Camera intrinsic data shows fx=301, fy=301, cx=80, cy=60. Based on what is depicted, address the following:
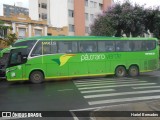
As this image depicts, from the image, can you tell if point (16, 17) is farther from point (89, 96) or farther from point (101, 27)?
point (89, 96)

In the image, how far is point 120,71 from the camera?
74.9ft

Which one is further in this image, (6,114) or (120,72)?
(120,72)

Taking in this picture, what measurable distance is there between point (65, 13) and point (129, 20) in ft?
73.9

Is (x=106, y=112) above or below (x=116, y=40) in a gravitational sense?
below

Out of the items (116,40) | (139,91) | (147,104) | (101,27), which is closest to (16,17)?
(101,27)

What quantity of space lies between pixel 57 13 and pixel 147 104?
1956 inches

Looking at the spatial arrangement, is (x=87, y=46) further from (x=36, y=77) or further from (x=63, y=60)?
(x=36, y=77)

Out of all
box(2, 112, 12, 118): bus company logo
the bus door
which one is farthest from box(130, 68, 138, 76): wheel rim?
box(2, 112, 12, 118): bus company logo

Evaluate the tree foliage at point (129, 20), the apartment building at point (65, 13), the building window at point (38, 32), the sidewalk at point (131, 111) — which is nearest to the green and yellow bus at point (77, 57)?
the sidewalk at point (131, 111)

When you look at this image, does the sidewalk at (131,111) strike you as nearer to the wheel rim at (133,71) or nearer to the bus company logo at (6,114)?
the bus company logo at (6,114)

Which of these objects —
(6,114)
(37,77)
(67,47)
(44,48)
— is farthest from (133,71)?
(6,114)

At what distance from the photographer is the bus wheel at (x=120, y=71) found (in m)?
22.6

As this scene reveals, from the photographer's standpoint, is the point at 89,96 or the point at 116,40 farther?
the point at 116,40

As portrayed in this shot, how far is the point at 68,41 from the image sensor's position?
20.6 m
